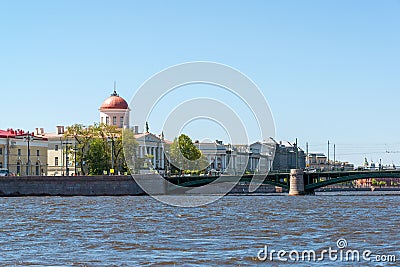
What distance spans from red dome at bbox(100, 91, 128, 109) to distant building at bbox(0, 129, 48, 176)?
1945 cm

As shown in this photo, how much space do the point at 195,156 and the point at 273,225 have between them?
7685 cm

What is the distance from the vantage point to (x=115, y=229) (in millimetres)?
29938

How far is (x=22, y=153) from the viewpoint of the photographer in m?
95.9

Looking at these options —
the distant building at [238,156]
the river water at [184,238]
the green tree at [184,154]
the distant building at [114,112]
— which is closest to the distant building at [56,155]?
the distant building at [114,112]

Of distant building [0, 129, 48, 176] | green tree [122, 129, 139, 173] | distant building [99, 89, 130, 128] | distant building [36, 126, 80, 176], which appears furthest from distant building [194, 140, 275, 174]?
distant building [0, 129, 48, 176]

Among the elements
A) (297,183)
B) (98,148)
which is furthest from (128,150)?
(297,183)

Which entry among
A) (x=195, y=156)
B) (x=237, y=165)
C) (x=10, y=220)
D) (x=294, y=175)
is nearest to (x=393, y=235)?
(x=10, y=220)

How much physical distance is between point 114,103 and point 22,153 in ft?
87.8

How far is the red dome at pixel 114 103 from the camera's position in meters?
121

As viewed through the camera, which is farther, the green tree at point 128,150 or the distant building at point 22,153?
the distant building at point 22,153

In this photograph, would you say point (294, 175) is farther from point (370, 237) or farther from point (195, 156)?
point (370, 237)

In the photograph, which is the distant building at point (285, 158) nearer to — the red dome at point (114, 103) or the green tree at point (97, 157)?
the red dome at point (114, 103)

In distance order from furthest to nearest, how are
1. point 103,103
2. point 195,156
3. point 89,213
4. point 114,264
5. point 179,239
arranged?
point 103,103
point 195,156
point 89,213
point 179,239
point 114,264

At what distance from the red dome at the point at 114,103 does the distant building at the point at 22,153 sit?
63.8ft
